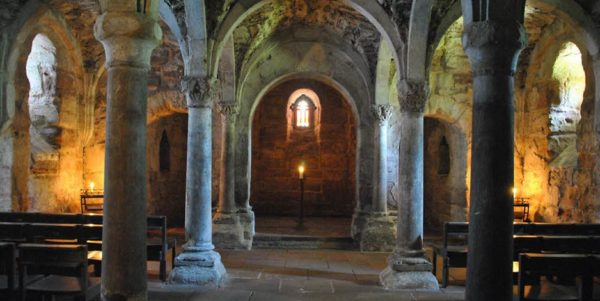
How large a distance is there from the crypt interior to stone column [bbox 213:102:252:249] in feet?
0.14

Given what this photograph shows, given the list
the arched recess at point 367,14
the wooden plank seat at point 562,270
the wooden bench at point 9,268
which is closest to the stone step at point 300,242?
the arched recess at point 367,14

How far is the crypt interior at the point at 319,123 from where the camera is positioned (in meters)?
4.05

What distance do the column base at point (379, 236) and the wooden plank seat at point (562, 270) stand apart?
6.16m

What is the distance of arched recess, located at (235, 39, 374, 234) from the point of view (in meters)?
12.2

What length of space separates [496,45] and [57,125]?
9446mm

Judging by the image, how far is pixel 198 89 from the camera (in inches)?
306

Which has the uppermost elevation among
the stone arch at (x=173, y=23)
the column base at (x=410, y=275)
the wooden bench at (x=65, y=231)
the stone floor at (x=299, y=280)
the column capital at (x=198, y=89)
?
the stone arch at (x=173, y=23)

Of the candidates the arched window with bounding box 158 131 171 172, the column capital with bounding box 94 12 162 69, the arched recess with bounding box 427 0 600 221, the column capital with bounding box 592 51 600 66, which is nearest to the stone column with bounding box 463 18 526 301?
the column capital with bounding box 94 12 162 69

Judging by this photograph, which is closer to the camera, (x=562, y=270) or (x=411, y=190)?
(x=562, y=270)

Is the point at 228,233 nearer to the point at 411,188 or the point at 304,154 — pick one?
the point at 411,188

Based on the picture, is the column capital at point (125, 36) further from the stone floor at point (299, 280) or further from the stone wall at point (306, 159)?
the stone wall at point (306, 159)

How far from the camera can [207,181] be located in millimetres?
7883

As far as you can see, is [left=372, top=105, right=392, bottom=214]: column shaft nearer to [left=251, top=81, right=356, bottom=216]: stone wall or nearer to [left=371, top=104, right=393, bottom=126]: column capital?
[left=371, top=104, right=393, bottom=126]: column capital

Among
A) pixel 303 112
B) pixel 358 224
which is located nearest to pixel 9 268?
pixel 358 224
